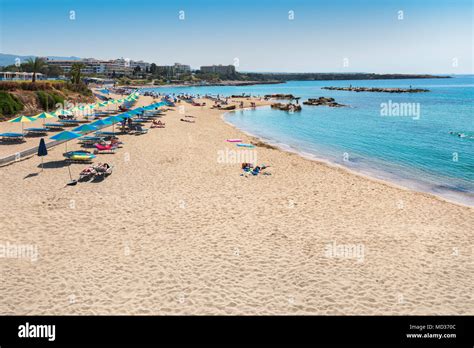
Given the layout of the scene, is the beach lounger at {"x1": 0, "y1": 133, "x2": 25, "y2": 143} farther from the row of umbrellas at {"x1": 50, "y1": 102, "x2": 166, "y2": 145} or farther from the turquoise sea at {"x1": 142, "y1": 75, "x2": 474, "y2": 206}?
the turquoise sea at {"x1": 142, "y1": 75, "x2": 474, "y2": 206}

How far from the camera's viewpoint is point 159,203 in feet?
44.6

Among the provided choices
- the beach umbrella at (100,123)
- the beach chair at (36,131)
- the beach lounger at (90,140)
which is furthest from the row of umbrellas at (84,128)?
the beach chair at (36,131)

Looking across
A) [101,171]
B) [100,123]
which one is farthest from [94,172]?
[100,123]

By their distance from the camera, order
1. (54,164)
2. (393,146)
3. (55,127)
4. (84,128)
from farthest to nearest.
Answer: (393,146)
(55,127)
(84,128)
(54,164)

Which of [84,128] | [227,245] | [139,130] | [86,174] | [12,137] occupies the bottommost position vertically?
[227,245]

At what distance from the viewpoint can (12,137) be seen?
2341cm

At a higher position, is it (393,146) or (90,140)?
(90,140)

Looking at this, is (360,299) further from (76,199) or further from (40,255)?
(76,199)

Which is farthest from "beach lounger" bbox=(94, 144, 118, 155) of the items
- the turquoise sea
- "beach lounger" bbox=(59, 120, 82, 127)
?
the turquoise sea

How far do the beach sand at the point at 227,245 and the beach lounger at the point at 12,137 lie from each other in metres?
5.96

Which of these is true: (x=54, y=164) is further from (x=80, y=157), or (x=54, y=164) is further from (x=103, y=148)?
(x=103, y=148)

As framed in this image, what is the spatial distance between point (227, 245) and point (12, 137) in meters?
20.6

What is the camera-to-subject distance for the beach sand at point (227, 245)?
7.64 m

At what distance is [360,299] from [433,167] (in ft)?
60.9
